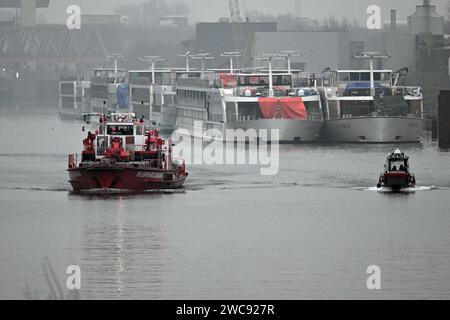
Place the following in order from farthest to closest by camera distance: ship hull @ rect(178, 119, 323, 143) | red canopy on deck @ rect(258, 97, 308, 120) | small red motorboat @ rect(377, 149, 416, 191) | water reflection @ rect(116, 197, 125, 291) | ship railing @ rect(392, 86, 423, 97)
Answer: ship railing @ rect(392, 86, 423, 97) < red canopy on deck @ rect(258, 97, 308, 120) < ship hull @ rect(178, 119, 323, 143) < small red motorboat @ rect(377, 149, 416, 191) < water reflection @ rect(116, 197, 125, 291)

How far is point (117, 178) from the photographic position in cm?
7750

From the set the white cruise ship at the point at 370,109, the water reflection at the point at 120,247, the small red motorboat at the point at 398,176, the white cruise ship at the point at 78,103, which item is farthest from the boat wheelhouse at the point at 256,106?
the white cruise ship at the point at 78,103

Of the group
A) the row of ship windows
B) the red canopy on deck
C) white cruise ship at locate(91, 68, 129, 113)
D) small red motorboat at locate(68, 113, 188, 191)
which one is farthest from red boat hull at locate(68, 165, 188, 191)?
white cruise ship at locate(91, 68, 129, 113)

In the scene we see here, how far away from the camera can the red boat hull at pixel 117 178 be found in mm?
77125

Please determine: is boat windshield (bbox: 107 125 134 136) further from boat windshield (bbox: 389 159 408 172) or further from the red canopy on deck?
the red canopy on deck

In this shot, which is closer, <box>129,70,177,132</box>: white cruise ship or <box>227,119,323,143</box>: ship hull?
<box>227,119,323,143</box>: ship hull

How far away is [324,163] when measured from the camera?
10012 cm

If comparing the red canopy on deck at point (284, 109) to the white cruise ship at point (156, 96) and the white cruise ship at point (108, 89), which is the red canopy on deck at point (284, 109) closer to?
the white cruise ship at point (156, 96)

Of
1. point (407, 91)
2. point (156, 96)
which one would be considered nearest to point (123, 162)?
point (407, 91)

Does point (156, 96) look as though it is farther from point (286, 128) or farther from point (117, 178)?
point (117, 178)

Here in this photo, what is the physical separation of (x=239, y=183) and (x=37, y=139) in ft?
150

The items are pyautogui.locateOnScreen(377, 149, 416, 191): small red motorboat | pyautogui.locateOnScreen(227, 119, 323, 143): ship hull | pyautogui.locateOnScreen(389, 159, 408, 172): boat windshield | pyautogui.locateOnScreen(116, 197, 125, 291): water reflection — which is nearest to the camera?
pyautogui.locateOnScreen(116, 197, 125, 291): water reflection

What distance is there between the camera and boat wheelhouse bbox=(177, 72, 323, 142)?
12362cm
